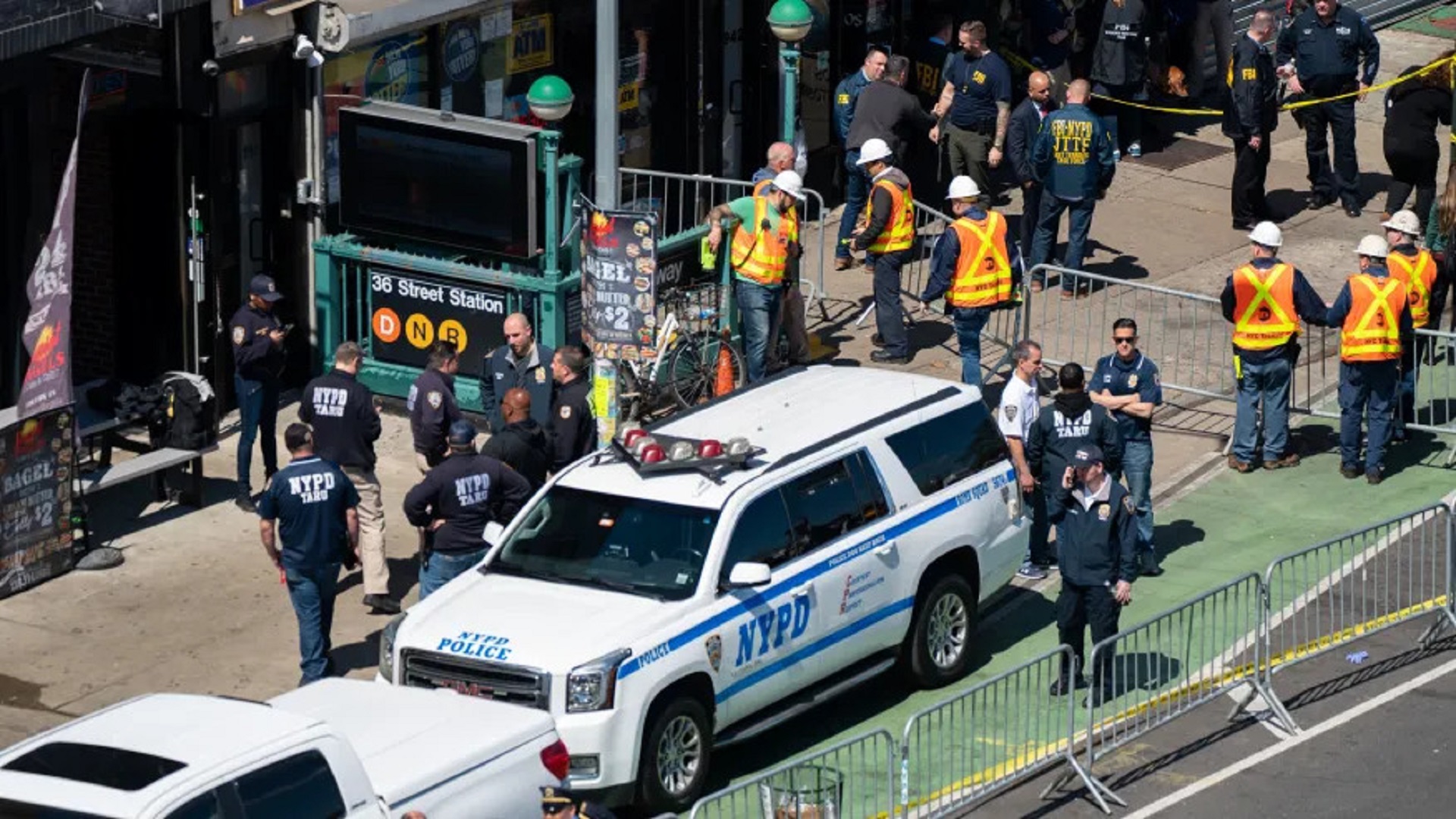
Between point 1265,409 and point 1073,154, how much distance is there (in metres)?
3.78

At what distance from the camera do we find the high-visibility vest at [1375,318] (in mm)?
19641

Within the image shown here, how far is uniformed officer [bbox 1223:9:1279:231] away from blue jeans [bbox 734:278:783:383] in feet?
22.4

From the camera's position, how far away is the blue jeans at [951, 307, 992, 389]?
67.1 feet

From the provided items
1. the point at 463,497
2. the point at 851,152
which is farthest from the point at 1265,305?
the point at 463,497

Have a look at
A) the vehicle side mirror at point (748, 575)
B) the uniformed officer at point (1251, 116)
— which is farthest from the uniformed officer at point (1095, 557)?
the uniformed officer at point (1251, 116)

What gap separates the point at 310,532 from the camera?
1563 cm

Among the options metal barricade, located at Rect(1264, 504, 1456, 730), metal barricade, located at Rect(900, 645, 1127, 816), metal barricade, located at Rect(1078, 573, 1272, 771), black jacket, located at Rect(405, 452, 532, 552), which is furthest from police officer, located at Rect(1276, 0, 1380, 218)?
black jacket, located at Rect(405, 452, 532, 552)

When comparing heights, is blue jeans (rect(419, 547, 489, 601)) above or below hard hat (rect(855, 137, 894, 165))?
below

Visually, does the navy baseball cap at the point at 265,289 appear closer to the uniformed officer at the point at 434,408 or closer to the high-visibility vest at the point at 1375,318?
the uniformed officer at the point at 434,408

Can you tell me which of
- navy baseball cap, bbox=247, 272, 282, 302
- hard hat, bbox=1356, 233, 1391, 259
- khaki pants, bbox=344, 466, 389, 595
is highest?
hard hat, bbox=1356, 233, 1391, 259

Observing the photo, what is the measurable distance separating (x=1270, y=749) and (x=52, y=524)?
7896 mm

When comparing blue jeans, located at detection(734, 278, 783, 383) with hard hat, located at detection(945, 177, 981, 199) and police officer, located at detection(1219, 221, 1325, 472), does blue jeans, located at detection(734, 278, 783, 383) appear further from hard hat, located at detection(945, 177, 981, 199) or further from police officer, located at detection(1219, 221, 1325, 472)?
police officer, located at detection(1219, 221, 1325, 472)

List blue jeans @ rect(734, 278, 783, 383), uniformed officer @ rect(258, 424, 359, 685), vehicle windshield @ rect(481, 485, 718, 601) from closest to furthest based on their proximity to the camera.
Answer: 1. vehicle windshield @ rect(481, 485, 718, 601)
2. uniformed officer @ rect(258, 424, 359, 685)
3. blue jeans @ rect(734, 278, 783, 383)

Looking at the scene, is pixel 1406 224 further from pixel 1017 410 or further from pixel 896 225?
pixel 1017 410
